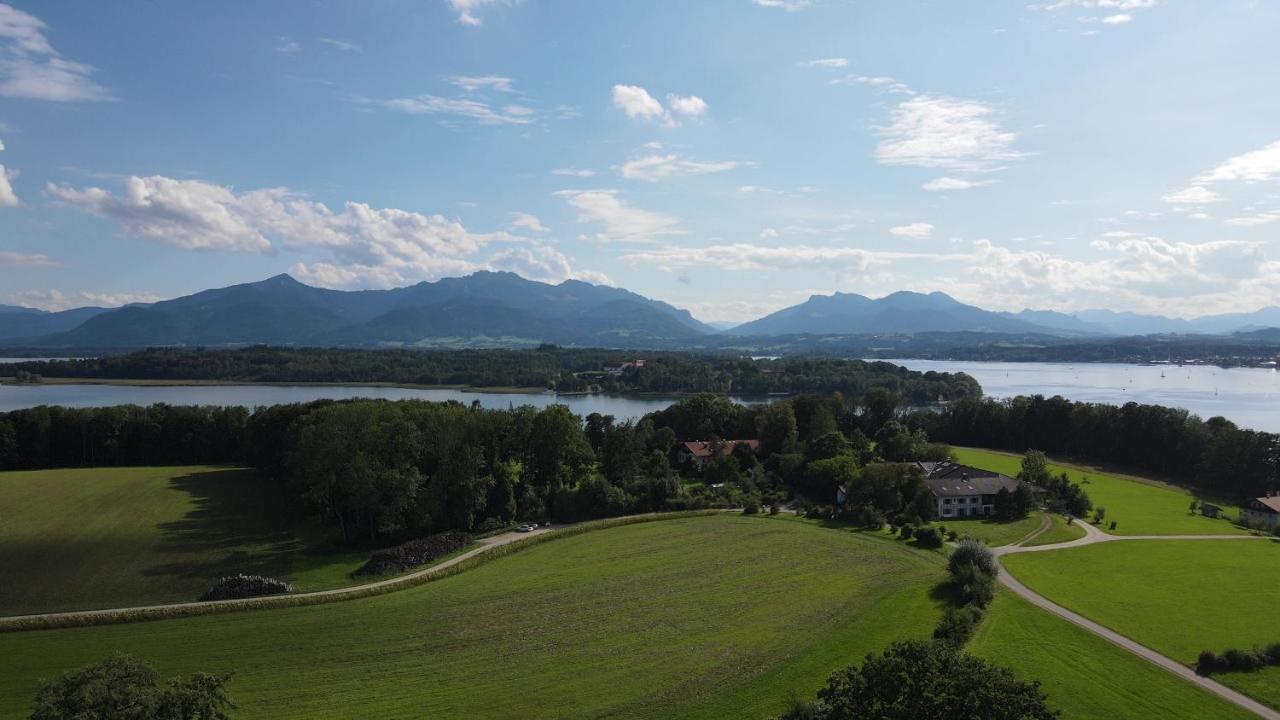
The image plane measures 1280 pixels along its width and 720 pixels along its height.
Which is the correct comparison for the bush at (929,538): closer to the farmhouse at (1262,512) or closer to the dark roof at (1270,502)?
the farmhouse at (1262,512)

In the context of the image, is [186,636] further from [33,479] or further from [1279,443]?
[1279,443]

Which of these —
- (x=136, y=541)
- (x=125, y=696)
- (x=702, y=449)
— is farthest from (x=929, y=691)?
(x=702, y=449)

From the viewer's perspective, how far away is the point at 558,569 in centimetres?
3084

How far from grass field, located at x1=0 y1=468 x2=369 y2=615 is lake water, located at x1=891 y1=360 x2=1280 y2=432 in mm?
98465

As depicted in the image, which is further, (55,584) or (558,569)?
(558,569)

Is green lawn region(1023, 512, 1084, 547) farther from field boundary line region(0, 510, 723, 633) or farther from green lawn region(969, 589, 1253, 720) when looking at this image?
field boundary line region(0, 510, 723, 633)

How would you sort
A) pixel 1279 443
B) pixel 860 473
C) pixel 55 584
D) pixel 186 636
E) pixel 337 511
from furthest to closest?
1. pixel 1279 443
2. pixel 860 473
3. pixel 337 511
4. pixel 55 584
5. pixel 186 636

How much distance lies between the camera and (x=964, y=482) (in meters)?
44.4

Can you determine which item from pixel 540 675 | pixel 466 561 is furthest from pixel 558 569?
pixel 540 675

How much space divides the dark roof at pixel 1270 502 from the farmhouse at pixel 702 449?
106 ft

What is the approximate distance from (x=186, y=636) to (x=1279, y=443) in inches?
2580

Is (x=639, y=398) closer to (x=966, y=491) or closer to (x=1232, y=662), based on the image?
(x=966, y=491)

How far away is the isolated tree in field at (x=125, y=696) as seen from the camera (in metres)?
12.1

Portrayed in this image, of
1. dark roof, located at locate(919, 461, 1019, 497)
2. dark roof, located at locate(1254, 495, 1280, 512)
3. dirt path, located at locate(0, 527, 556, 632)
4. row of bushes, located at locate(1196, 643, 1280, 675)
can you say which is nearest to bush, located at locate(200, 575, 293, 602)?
dirt path, located at locate(0, 527, 556, 632)
